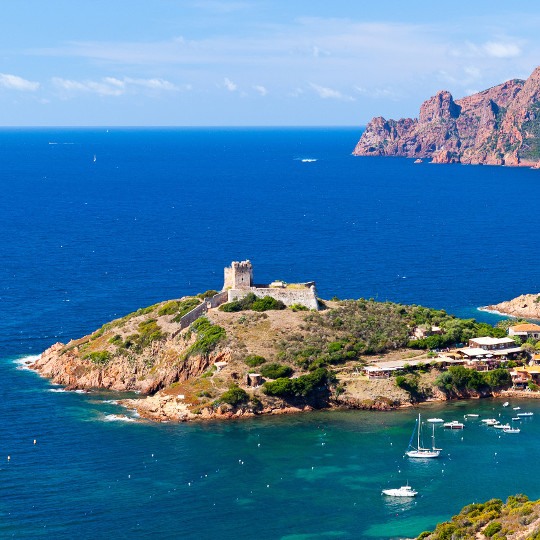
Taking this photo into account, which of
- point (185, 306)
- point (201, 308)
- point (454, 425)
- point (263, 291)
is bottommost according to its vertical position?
point (454, 425)

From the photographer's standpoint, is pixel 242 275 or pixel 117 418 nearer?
pixel 117 418

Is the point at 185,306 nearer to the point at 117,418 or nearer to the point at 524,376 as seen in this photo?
the point at 117,418

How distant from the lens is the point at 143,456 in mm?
81125

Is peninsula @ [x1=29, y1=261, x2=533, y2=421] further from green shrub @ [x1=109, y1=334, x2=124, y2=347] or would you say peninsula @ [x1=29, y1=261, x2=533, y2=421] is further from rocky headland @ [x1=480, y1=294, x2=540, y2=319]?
rocky headland @ [x1=480, y1=294, x2=540, y2=319]

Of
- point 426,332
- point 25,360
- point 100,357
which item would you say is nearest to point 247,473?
point 100,357

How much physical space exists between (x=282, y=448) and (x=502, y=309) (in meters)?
60.0

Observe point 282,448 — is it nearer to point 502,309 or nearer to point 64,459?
point 64,459

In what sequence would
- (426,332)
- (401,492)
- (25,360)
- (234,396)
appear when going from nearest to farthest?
(401,492)
(234,396)
(426,332)
(25,360)

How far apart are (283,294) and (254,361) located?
1411cm

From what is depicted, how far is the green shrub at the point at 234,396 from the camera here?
91312mm

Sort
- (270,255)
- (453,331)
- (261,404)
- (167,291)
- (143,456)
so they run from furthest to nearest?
(270,255) < (167,291) < (453,331) < (261,404) < (143,456)

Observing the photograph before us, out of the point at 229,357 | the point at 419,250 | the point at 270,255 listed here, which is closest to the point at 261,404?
the point at 229,357

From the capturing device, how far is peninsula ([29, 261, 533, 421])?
93438 mm

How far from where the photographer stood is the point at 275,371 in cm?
9494
